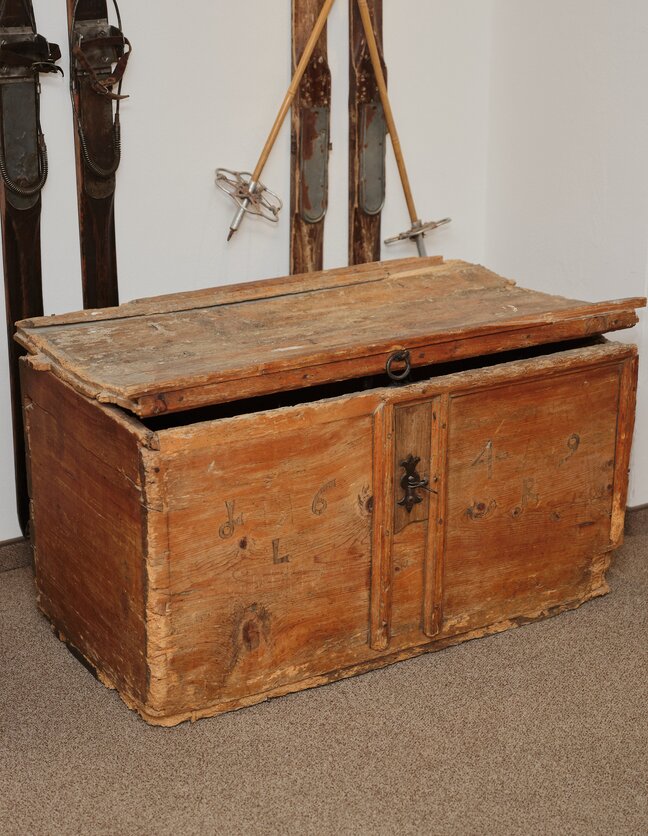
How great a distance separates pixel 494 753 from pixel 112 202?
178cm

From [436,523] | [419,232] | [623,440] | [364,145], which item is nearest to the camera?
[436,523]

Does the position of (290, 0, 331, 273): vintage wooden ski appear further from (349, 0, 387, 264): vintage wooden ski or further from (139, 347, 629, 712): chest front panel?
(139, 347, 629, 712): chest front panel

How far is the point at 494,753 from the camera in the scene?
8.68 ft

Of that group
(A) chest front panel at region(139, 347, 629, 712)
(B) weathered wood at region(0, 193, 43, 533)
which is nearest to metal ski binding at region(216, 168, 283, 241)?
(B) weathered wood at region(0, 193, 43, 533)

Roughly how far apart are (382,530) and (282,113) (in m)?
1.31

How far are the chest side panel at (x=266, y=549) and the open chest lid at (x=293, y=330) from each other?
0.11m

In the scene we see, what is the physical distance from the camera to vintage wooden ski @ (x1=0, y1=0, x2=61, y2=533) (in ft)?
10.1

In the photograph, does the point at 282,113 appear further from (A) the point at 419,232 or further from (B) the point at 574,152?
(B) the point at 574,152

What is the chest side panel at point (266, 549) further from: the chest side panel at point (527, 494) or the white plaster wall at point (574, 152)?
the white plaster wall at point (574, 152)

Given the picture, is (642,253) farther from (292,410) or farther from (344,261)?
(292,410)

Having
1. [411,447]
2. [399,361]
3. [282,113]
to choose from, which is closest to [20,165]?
[282,113]

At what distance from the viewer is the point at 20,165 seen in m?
3.16

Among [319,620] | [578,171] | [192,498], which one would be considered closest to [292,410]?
[192,498]

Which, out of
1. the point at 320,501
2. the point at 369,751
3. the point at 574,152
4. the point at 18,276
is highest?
the point at 574,152
